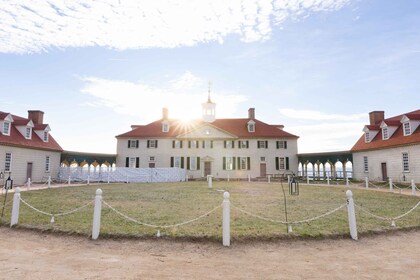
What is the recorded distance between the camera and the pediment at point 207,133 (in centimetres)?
3944

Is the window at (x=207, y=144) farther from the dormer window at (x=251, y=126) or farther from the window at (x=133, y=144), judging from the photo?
the window at (x=133, y=144)

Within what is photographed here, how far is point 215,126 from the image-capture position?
3991 cm

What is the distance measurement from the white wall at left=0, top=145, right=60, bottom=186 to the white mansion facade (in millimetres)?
9424

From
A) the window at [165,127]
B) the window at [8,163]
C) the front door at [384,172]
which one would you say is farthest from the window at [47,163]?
the front door at [384,172]

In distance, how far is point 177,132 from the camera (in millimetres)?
40656

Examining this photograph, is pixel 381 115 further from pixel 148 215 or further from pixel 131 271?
pixel 131 271

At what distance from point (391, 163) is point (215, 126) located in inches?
890

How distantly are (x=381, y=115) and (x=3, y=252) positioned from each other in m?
38.9

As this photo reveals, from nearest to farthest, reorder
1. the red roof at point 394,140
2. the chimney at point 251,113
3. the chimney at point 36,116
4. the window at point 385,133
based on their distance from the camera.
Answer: the red roof at point 394,140, the window at point 385,133, the chimney at point 36,116, the chimney at point 251,113

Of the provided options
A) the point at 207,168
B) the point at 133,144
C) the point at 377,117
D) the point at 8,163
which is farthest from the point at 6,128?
the point at 377,117

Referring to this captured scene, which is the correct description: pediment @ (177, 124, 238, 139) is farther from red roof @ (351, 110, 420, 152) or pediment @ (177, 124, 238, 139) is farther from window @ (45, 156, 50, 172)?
window @ (45, 156, 50, 172)

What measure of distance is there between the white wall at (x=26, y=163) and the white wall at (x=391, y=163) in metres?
37.1

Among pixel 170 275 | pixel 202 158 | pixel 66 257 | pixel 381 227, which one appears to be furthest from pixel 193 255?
pixel 202 158

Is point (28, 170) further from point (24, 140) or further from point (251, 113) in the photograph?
point (251, 113)
